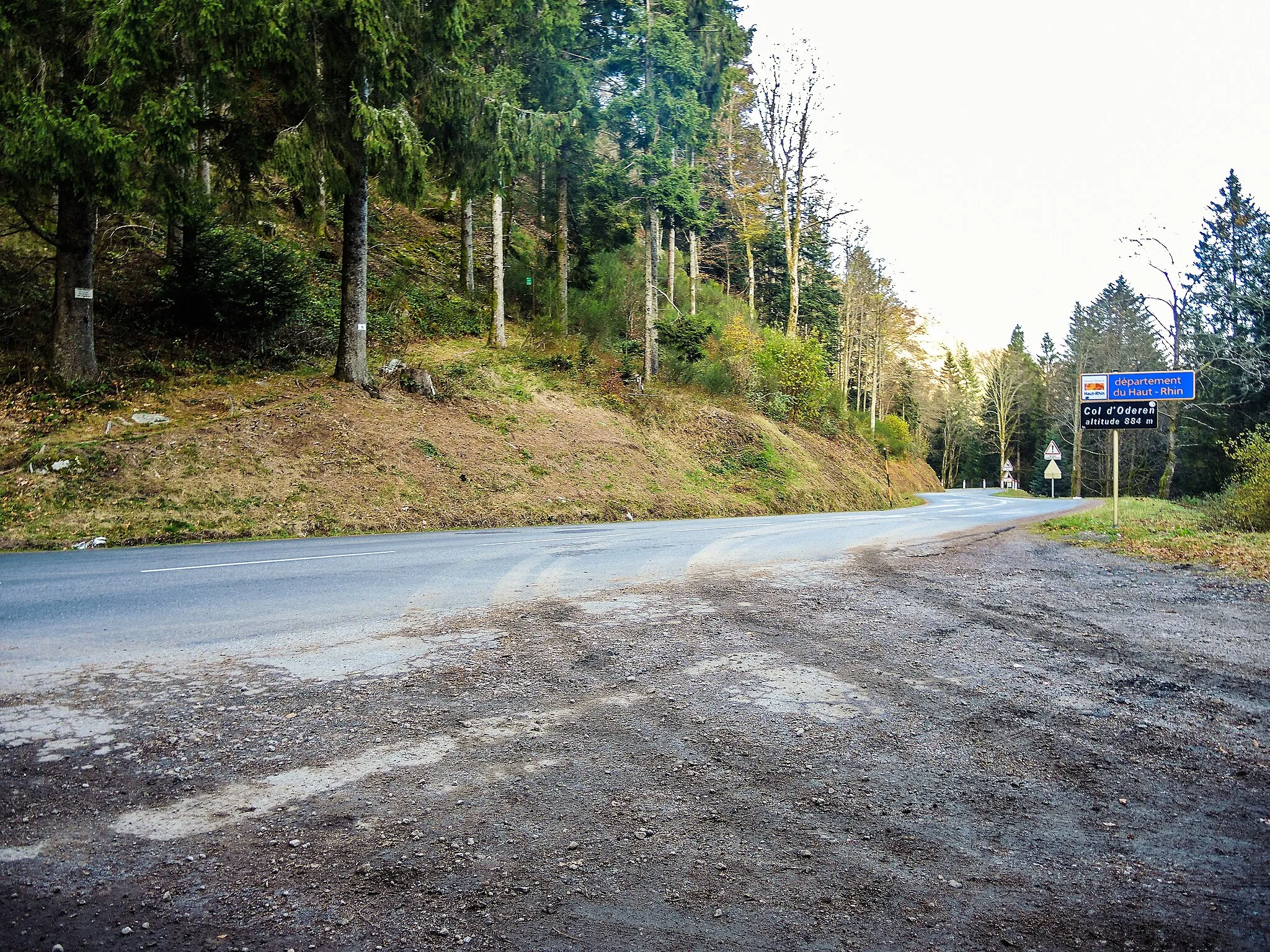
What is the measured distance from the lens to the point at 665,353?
28.9 metres

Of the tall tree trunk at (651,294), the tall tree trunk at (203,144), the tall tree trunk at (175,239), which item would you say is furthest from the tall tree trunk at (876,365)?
the tall tree trunk at (175,239)

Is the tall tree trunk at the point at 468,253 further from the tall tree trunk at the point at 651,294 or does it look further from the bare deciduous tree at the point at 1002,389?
the bare deciduous tree at the point at 1002,389

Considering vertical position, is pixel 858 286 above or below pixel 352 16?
above

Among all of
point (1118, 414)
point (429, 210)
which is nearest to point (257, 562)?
point (1118, 414)

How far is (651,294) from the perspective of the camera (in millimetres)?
26109

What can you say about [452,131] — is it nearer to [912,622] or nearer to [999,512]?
[912,622]

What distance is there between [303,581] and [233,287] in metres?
12.6

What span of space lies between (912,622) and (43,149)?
15.1m

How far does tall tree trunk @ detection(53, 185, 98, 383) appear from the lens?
1489cm

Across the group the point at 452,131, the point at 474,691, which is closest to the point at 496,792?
the point at 474,691

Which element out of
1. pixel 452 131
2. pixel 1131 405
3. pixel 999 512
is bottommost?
pixel 999 512

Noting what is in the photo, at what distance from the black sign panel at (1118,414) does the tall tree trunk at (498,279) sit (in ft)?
52.5

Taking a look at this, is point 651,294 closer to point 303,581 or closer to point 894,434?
point 303,581

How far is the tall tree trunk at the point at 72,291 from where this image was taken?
586 inches
